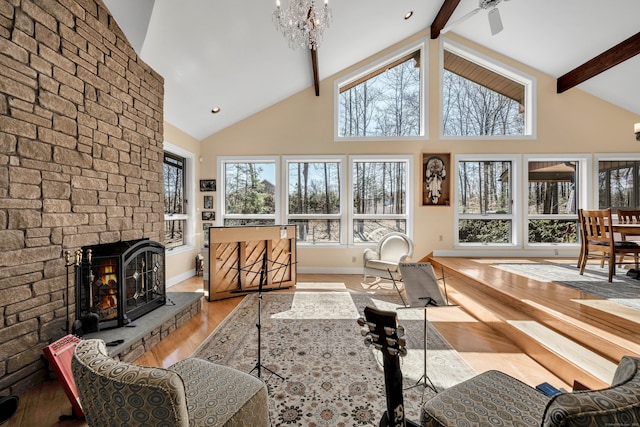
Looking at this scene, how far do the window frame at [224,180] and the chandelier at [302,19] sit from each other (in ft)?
9.00

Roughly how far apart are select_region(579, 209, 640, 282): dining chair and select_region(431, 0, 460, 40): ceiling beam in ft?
12.4

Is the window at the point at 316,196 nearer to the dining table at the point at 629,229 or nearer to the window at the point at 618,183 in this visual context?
the dining table at the point at 629,229

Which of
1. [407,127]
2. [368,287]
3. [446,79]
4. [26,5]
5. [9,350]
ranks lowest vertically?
[368,287]

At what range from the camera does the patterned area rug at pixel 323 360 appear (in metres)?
1.66

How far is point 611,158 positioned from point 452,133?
2.97m

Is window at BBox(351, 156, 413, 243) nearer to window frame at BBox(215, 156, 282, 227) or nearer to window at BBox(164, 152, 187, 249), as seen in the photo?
window frame at BBox(215, 156, 282, 227)

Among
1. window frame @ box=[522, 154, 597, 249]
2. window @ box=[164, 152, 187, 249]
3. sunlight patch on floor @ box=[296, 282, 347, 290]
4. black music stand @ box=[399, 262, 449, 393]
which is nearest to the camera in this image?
black music stand @ box=[399, 262, 449, 393]

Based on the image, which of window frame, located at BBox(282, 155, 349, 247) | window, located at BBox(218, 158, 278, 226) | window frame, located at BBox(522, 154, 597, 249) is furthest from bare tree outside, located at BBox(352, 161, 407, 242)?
window frame, located at BBox(522, 154, 597, 249)

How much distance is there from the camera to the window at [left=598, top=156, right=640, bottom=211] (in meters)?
4.85

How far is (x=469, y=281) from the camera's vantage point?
378cm

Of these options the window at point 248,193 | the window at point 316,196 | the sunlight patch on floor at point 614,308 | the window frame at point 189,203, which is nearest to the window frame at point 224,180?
the window at point 248,193

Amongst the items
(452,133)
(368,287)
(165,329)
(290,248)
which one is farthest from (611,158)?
(165,329)

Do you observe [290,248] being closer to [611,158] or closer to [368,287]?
[368,287]

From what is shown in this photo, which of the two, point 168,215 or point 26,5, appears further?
point 168,215
